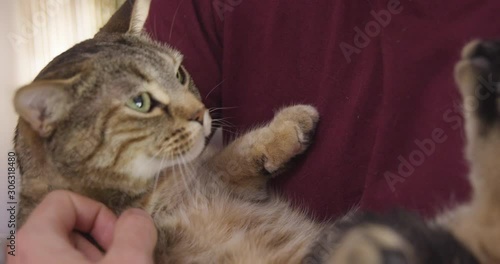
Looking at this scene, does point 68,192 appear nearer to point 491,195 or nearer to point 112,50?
point 112,50

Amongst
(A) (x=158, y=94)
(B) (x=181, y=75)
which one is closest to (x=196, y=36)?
(B) (x=181, y=75)

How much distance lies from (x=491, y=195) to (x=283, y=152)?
467mm

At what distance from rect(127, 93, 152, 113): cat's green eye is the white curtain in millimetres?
1521

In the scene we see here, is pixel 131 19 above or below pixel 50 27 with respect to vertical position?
above

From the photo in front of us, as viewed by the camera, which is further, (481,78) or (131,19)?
(131,19)

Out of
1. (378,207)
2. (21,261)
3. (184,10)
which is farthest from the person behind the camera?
(184,10)

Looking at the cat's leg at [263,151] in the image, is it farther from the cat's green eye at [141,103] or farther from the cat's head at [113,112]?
the cat's green eye at [141,103]

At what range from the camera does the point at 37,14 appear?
2.42m

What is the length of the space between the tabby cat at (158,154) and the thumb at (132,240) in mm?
86

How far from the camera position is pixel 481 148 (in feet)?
1.86

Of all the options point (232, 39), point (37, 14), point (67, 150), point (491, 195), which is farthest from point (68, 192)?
point (37, 14)

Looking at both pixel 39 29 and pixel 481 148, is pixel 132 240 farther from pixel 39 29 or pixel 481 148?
pixel 39 29

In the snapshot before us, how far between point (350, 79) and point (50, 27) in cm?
198

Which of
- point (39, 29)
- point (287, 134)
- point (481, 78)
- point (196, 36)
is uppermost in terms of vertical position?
point (481, 78)
